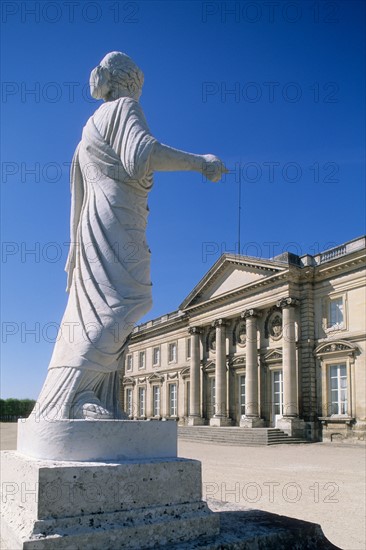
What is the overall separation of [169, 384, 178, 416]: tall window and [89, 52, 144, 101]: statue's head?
126 ft

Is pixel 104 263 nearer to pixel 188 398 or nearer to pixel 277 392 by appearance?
pixel 277 392

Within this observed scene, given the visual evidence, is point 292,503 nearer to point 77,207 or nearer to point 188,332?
point 77,207

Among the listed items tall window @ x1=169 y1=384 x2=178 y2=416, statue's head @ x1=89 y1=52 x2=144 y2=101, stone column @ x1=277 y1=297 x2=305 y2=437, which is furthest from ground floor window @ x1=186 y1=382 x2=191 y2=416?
statue's head @ x1=89 y1=52 x2=144 y2=101

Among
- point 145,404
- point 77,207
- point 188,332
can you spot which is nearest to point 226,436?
point 188,332

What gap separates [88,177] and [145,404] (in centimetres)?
4326

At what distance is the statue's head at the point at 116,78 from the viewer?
372 centimetres

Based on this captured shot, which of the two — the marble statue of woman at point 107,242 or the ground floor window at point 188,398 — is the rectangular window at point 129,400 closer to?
the ground floor window at point 188,398

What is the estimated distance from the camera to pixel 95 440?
9.26 ft

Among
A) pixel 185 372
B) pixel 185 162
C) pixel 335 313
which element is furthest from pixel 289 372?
pixel 185 162

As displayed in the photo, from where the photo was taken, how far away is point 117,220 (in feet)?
11.2

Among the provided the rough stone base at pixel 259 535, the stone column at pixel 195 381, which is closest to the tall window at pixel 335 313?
the stone column at pixel 195 381

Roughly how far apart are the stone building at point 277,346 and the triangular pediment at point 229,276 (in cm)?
7

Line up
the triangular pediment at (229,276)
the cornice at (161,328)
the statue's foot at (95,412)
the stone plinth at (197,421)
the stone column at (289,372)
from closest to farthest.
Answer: the statue's foot at (95,412)
the stone column at (289,372)
the triangular pediment at (229,276)
the stone plinth at (197,421)
the cornice at (161,328)

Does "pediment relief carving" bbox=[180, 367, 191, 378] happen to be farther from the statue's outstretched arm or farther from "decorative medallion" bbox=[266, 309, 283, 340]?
the statue's outstretched arm
